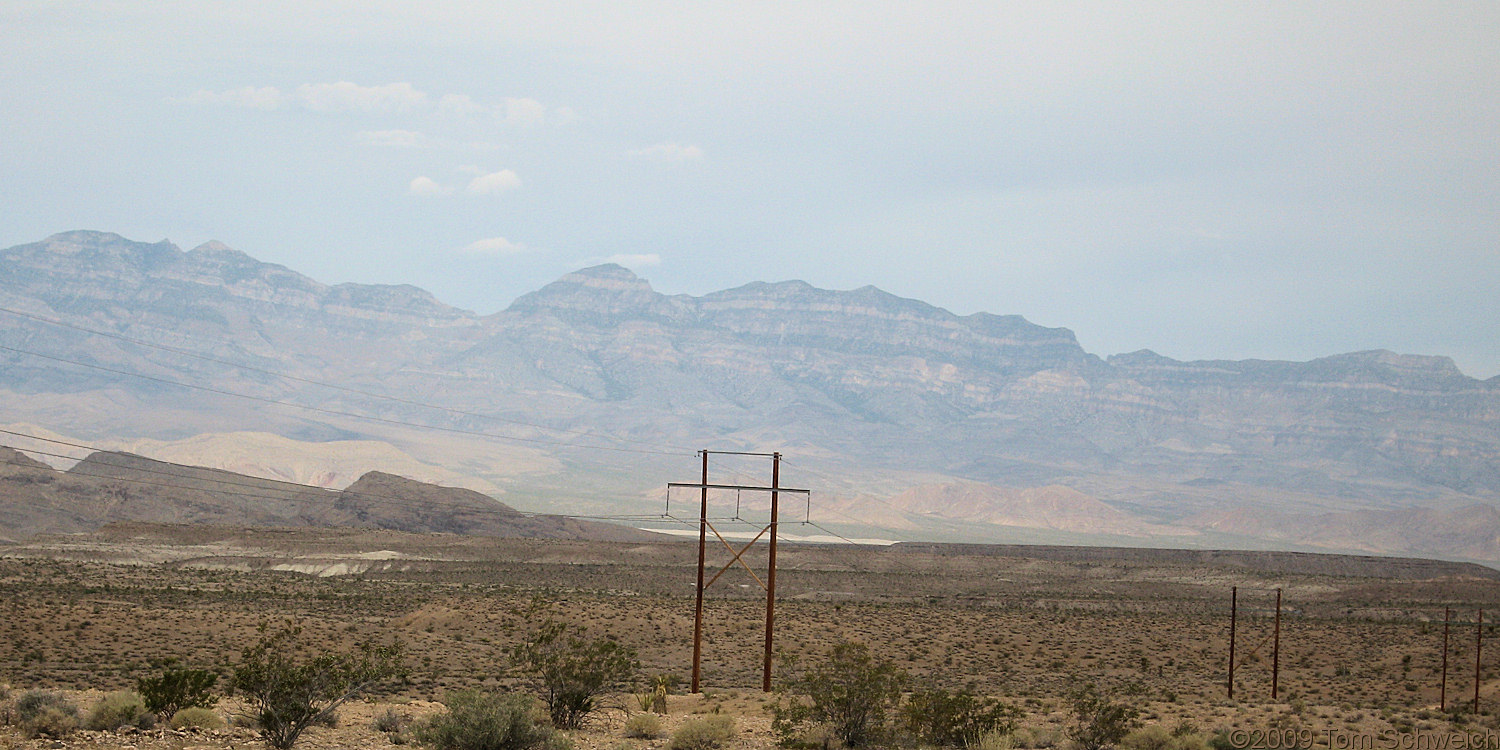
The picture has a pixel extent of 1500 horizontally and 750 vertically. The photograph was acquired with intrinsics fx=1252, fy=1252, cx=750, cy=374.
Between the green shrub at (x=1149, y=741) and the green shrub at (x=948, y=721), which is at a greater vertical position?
the green shrub at (x=948, y=721)

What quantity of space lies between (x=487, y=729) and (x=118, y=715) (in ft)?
20.5

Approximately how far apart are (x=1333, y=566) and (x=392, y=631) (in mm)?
96219

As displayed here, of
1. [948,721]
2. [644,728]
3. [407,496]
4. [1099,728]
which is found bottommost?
[407,496]

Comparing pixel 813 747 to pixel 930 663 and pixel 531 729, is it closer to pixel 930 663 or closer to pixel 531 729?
pixel 531 729

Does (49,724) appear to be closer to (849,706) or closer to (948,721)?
(849,706)

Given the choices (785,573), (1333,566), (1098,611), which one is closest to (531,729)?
(1098,611)

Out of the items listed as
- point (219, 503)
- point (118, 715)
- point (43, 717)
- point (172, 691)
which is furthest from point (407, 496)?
point (43, 717)

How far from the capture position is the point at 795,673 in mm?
39594

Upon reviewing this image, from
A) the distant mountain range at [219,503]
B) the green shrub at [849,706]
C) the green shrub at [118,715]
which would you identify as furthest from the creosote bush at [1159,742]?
the distant mountain range at [219,503]

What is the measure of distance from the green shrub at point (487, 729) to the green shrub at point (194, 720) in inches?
137

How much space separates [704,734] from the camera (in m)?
21.9

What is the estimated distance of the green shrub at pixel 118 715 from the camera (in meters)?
20.2

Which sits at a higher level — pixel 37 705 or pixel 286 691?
pixel 286 691

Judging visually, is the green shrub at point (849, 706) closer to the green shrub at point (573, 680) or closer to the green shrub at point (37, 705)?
the green shrub at point (573, 680)
